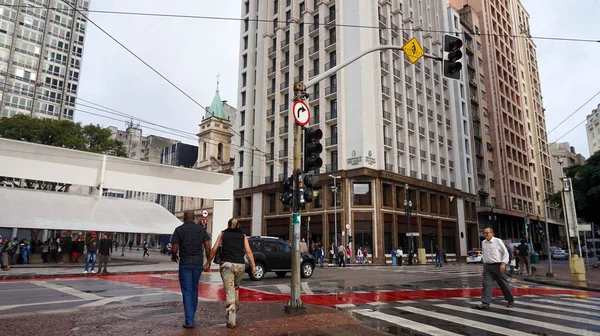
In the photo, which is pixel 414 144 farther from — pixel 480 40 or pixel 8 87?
pixel 8 87

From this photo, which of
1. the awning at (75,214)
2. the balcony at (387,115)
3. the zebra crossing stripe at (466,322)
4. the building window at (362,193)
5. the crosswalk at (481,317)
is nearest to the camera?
the zebra crossing stripe at (466,322)

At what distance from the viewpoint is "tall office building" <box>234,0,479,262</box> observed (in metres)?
38.5

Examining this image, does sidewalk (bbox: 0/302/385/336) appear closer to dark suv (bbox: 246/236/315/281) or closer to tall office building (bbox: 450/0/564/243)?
dark suv (bbox: 246/236/315/281)

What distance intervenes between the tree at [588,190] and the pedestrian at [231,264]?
1304 inches

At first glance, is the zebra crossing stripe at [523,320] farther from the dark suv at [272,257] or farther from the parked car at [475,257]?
the parked car at [475,257]

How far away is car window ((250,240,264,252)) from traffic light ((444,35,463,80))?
1008 centimetres

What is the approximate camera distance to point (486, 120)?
61500 millimetres

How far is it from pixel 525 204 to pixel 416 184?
3655 centimetres

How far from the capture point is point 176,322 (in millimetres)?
6484

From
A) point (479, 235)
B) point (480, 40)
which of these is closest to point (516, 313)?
point (479, 235)

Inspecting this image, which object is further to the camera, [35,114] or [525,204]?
[525,204]

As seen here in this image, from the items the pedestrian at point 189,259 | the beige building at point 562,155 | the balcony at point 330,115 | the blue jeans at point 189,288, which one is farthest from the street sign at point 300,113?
the beige building at point 562,155

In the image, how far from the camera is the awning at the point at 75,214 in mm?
20083

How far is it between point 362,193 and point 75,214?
2484 cm
